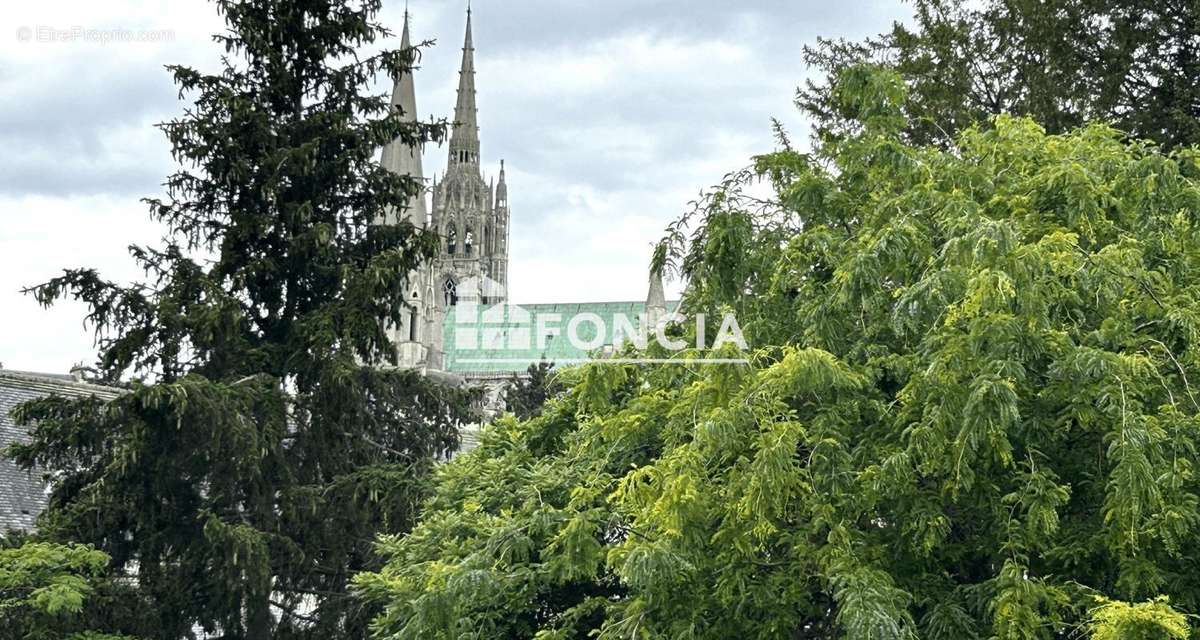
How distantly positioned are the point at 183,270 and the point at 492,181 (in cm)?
14908

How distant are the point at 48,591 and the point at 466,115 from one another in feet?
495

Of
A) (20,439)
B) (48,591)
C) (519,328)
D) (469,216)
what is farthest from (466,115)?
(48,591)

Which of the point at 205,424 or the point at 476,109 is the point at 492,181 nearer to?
the point at 476,109

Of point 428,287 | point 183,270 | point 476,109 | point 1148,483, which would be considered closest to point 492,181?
point 476,109

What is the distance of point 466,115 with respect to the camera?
552 feet

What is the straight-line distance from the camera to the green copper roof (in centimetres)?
15300

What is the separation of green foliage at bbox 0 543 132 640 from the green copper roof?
418ft

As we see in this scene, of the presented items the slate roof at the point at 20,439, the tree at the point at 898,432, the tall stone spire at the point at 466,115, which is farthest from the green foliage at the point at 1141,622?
the tall stone spire at the point at 466,115

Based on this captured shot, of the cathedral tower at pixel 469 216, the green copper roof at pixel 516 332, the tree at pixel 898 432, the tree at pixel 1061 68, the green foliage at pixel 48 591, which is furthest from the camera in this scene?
the cathedral tower at pixel 469 216

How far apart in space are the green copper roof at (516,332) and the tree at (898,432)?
130 m

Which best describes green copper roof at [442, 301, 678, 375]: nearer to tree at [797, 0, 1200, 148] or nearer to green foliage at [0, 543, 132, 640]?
tree at [797, 0, 1200, 148]

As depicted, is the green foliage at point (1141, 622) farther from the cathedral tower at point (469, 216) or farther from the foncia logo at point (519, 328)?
the cathedral tower at point (469, 216)

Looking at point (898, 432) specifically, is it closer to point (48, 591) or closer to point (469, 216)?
point (48, 591)

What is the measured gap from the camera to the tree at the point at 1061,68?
94.2 ft
